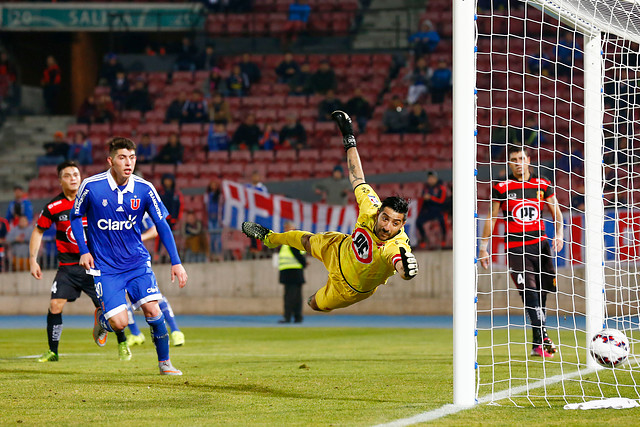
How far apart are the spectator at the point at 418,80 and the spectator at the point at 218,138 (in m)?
5.07

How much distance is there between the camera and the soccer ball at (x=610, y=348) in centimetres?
727

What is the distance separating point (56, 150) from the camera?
2377 centimetres

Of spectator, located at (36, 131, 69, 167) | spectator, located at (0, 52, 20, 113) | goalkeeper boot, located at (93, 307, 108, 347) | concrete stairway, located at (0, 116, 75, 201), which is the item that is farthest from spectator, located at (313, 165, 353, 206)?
spectator, located at (0, 52, 20, 113)

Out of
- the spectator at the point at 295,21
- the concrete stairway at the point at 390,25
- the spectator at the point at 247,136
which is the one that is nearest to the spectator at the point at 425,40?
the concrete stairway at the point at 390,25

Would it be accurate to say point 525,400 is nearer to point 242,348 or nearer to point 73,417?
point 73,417

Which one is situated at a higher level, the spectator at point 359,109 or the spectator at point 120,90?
the spectator at point 120,90

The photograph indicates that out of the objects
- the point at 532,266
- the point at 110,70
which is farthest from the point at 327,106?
the point at 532,266

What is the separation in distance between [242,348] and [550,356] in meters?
4.53

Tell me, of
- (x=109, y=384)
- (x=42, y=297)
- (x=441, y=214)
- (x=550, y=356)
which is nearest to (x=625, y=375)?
(x=550, y=356)

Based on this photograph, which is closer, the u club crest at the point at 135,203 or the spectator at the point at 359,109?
the u club crest at the point at 135,203

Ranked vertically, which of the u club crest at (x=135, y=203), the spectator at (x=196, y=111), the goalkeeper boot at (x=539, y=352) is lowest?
the goalkeeper boot at (x=539, y=352)

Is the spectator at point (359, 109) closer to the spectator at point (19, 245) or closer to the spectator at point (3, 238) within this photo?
the spectator at point (19, 245)

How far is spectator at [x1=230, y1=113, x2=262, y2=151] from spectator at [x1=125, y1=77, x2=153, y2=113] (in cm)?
358

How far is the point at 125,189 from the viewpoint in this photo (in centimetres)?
799
